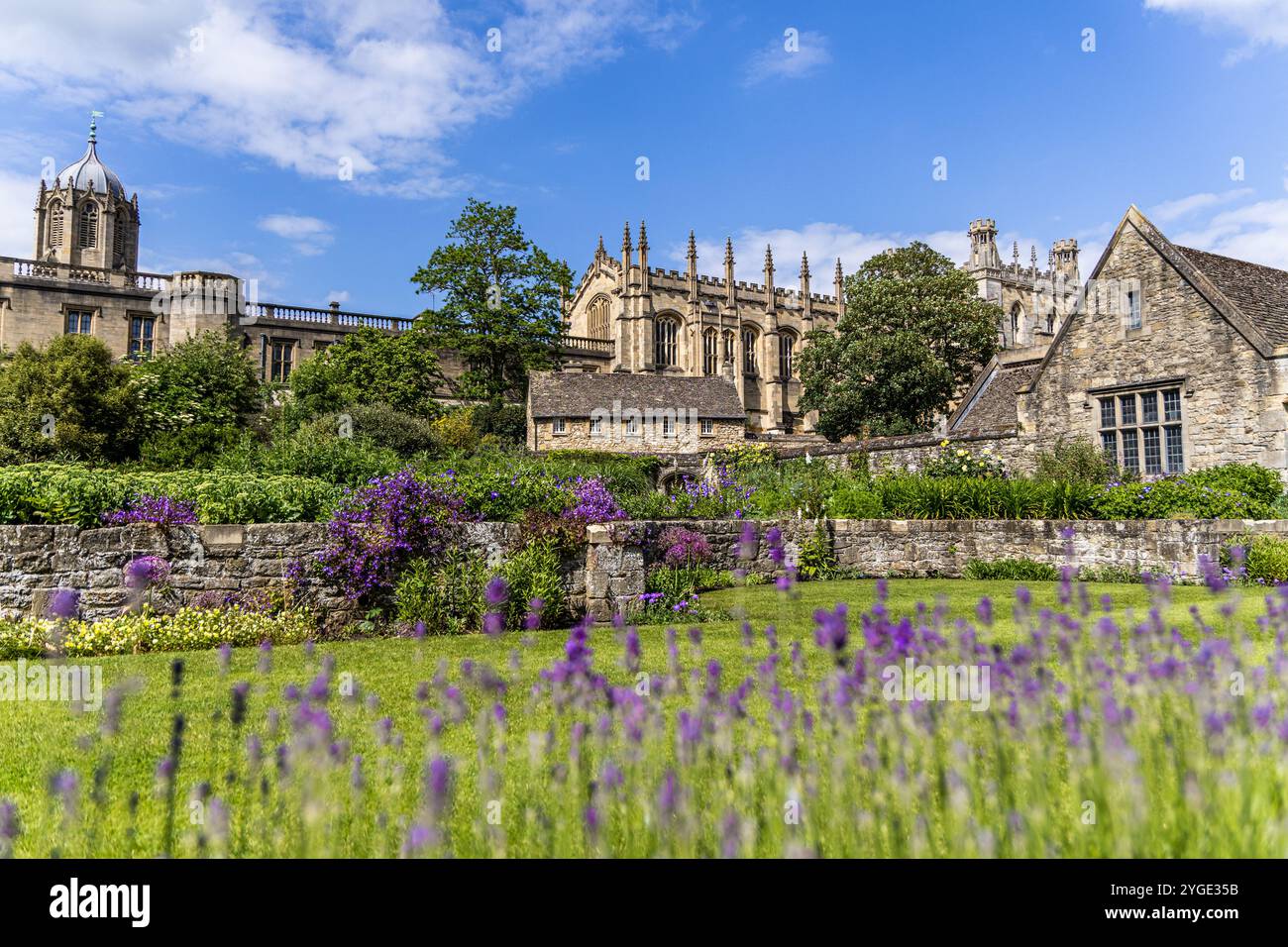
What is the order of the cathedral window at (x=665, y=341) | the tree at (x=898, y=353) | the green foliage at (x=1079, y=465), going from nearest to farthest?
the green foliage at (x=1079, y=465) < the tree at (x=898, y=353) < the cathedral window at (x=665, y=341)

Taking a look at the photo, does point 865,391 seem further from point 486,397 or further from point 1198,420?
point 1198,420

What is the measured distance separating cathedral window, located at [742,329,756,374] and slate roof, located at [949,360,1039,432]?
3952cm

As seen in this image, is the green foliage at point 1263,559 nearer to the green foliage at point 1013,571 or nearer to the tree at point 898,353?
the green foliage at point 1013,571

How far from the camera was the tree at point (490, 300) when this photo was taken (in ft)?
147

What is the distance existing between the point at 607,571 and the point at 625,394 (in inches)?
1326

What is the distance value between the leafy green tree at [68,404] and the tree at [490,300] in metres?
16.2

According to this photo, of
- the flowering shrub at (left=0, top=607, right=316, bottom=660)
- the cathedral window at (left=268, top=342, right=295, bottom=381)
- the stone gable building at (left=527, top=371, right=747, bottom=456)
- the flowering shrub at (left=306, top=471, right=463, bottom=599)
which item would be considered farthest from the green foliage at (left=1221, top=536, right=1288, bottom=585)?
the cathedral window at (left=268, top=342, right=295, bottom=381)

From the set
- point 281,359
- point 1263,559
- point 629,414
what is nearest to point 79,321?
point 281,359

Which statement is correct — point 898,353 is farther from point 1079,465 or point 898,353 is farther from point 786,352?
point 786,352

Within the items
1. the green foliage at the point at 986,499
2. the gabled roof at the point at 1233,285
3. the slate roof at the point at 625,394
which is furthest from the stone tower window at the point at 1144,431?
the slate roof at the point at 625,394

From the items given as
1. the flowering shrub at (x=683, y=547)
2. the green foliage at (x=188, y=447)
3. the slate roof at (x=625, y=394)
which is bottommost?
the flowering shrub at (x=683, y=547)

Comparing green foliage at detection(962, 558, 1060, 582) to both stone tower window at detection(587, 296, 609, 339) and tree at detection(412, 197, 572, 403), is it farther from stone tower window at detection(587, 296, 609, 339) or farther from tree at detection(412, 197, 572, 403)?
stone tower window at detection(587, 296, 609, 339)

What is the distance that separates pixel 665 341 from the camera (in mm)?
69250
